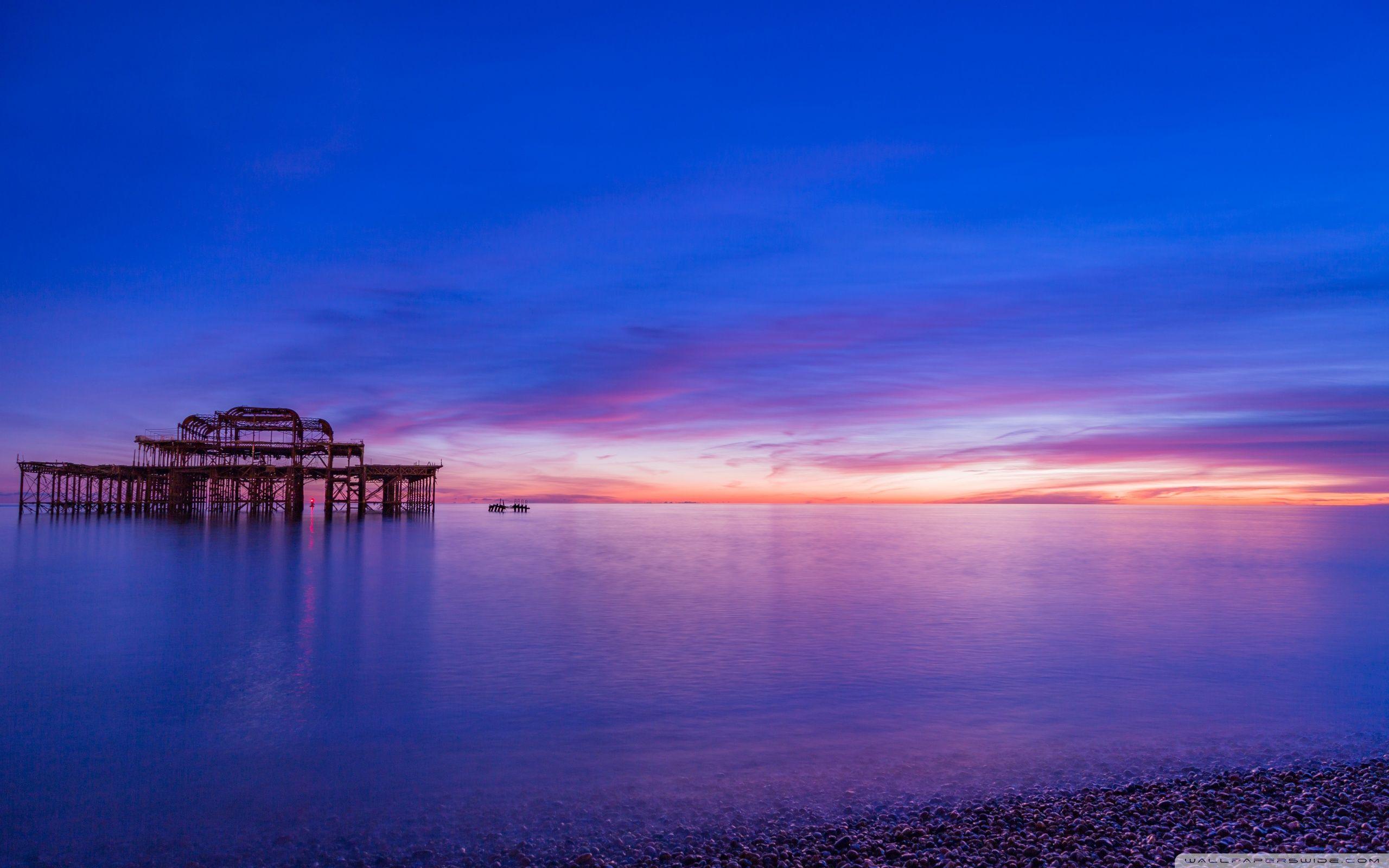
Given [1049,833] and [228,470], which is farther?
[228,470]

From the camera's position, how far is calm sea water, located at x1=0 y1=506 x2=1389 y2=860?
825 centimetres

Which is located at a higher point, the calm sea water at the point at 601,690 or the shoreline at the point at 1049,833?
the shoreline at the point at 1049,833

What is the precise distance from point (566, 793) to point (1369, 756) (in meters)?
9.38

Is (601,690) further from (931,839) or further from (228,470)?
(228,470)

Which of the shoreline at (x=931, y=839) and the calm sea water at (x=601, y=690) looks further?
the calm sea water at (x=601, y=690)

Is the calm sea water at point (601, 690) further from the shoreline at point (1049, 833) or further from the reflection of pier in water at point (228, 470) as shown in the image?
the reflection of pier in water at point (228, 470)

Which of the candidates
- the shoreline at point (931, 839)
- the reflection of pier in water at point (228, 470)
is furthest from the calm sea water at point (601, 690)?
the reflection of pier in water at point (228, 470)

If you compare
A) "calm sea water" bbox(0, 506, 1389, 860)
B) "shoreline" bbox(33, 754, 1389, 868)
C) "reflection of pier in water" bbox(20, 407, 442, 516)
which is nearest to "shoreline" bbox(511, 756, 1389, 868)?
"shoreline" bbox(33, 754, 1389, 868)

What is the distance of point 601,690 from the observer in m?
12.9

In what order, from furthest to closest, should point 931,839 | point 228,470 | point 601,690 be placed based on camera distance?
1. point 228,470
2. point 601,690
3. point 931,839

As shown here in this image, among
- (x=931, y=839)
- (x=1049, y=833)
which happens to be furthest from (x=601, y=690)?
(x=1049, y=833)

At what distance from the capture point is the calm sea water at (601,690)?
325 inches

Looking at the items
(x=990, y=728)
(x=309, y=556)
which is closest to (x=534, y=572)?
(x=309, y=556)

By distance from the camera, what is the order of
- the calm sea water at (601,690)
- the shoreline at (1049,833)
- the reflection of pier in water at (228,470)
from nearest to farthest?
the shoreline at (1049,833)
the calm sea water at (601,690)
the reflection of pier in water at (228,470)
